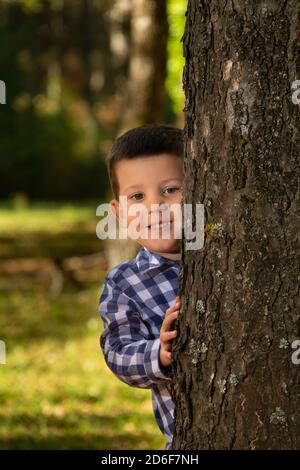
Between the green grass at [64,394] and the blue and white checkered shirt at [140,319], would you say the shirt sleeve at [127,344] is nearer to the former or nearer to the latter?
the blue and white checkered shirt at [140,319]

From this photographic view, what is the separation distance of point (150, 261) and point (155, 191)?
0.82 feet

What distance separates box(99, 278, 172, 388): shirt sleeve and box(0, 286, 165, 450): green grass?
2739mm

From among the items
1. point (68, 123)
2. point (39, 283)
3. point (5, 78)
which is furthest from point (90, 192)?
point (39, 283)

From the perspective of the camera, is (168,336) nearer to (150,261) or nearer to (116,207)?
(150,261)

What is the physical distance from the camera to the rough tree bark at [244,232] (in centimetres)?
251

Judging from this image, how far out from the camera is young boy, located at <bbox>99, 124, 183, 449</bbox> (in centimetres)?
292

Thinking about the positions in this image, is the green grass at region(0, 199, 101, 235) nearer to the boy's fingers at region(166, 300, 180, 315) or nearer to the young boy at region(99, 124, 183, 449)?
the young boy at region(99, 124, 183, 449)

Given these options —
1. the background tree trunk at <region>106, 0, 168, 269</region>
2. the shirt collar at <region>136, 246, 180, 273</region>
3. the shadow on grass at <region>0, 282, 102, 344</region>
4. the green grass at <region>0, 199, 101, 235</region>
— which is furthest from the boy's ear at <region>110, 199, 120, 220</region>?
the green grass at <region>0, 199, 101, 235</region>

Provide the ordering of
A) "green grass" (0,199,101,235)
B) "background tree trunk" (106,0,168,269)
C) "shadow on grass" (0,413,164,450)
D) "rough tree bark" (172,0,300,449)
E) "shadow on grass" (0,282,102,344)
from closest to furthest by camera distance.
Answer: "rough tree bark" (172,0,300,449)
"shadow on grass" (0,413,164,450)
"shadow on grass" (0,282,102,344)
"background tree trunk" (106,0,168,269)
"green grass" (0,199,101,235)

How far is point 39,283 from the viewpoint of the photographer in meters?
13.1

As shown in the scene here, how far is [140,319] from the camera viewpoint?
2943 millimetres

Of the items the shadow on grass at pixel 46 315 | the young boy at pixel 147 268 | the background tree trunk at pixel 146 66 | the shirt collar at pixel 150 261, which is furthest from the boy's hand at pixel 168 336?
the background tree trunk at pixel 146 66

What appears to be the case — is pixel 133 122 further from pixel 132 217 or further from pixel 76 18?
pixel 76 18

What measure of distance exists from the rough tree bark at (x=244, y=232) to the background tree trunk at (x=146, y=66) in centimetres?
717
